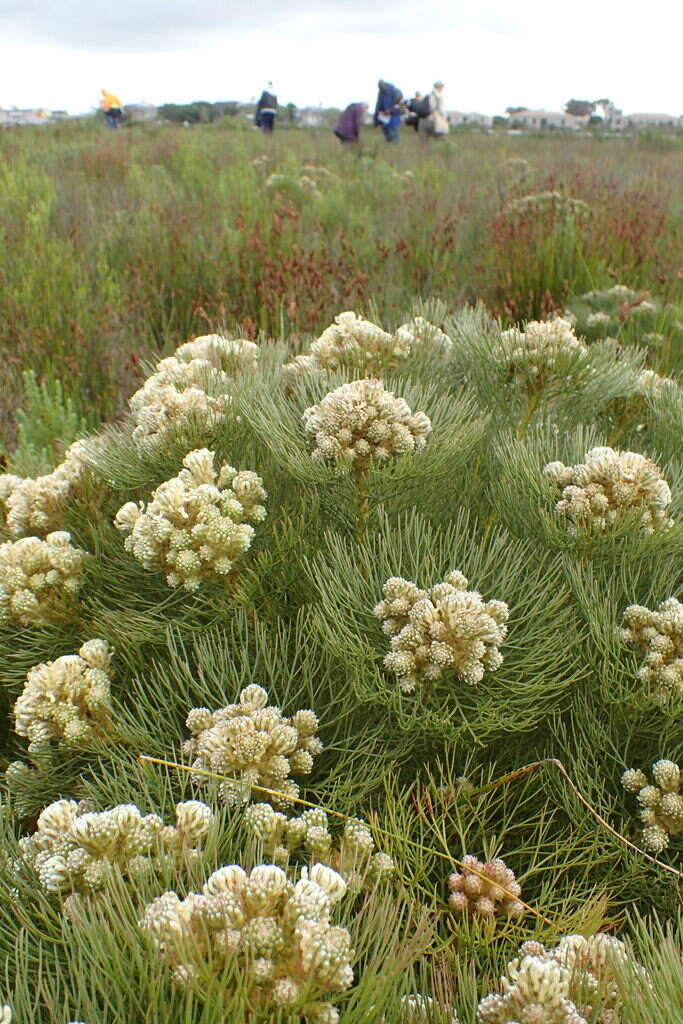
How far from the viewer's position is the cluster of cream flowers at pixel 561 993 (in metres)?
0.79

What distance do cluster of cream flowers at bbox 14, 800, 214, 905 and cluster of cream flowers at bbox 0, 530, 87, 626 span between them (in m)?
0.64

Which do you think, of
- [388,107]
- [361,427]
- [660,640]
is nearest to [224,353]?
[361,427]

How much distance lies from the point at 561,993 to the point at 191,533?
0.92 m

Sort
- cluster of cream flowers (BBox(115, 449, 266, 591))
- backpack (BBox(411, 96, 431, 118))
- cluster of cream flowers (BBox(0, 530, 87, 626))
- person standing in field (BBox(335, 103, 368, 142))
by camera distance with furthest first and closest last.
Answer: backpack (BBox(411, 96, 431, 118)), person standing in field (BBox(335, 103, 368, 142)), cluster of cream flowers (BBox(0, 530, 87, 626)), cluster of cream flowers (BBox(115, 449, 266, 591))

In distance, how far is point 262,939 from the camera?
80cm

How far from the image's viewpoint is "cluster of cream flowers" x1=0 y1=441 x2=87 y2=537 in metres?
1.74

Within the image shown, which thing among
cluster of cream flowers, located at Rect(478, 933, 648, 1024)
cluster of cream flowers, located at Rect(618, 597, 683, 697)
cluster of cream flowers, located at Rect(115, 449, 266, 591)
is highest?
cluster of cream flowers, located at Rect(115, 449, 266, 591)

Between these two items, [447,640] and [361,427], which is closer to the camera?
[447,640]

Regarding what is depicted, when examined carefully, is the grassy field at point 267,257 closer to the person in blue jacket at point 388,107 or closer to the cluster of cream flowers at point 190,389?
the cluster of cream flowers at point 190,389

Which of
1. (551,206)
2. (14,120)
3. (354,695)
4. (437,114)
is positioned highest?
(14,120)

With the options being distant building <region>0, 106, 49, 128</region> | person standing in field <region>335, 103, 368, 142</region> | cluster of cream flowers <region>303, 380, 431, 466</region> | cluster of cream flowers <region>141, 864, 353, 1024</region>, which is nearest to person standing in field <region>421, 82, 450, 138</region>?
person standing in field <region>335, 103, 368, 142</region>

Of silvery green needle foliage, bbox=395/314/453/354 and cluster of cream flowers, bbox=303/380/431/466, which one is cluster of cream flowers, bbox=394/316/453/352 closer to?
silvery green needle foliage, bbox=395/314/453/354

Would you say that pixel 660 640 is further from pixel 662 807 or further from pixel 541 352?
pixel 541 352

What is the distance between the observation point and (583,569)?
144 cm
